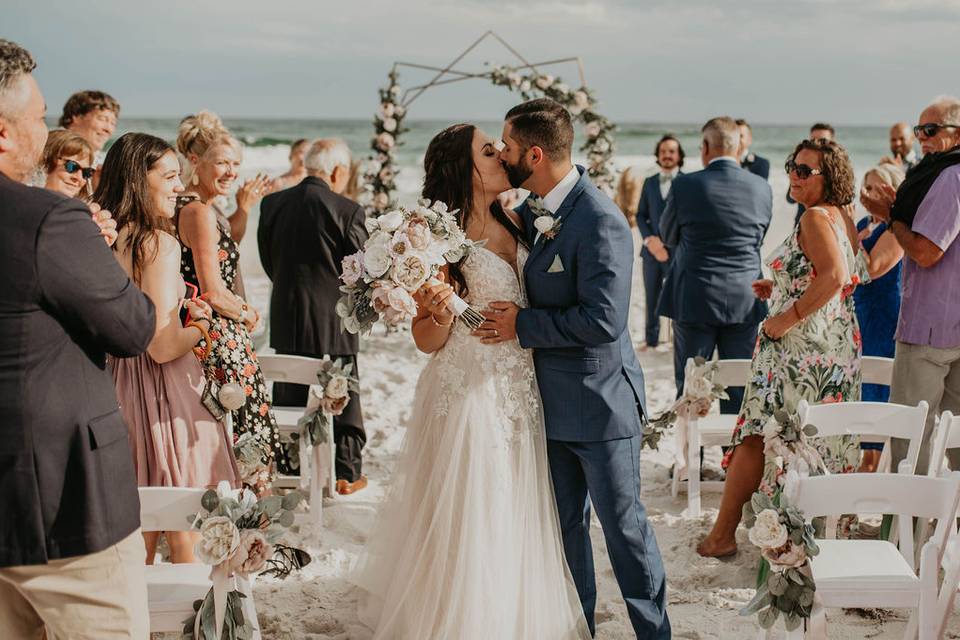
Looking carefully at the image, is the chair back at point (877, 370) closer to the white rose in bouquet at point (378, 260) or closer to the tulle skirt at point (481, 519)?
the tulle skirt at point (481, 519)

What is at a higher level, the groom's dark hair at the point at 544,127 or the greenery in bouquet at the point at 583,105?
the greenery in bouquet at the point at 583,105

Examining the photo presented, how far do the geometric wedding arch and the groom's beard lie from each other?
5.12m

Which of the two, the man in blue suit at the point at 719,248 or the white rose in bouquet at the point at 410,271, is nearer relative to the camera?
the white rose in bouquet at the point at 410,271

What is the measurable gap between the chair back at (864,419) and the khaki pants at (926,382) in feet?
2.32

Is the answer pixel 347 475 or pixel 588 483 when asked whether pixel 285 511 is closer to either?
pixel 588 483

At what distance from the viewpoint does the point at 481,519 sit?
3.00 metres

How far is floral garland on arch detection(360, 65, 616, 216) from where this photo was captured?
26.4 ft

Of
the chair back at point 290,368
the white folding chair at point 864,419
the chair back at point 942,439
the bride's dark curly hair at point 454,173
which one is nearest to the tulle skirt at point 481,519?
the bride's dark curly hair at point 454,173

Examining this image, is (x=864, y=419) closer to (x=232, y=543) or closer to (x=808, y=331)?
(x=808, y=331)

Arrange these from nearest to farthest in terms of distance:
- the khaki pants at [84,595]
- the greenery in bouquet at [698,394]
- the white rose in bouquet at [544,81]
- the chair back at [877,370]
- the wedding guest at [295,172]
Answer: the khaki pants at [84,595], the chair back at [877,370], the greenery in bouquet at [698,394], the wedding guest at [295,172], the white rose in bouquet at [544,81]

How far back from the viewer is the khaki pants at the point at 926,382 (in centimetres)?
390

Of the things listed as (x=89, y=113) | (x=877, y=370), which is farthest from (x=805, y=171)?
(x=89, y=113)

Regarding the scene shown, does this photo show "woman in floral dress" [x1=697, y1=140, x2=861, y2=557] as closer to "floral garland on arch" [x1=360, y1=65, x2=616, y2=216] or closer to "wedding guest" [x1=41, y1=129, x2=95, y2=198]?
"wedding guest" [x1=41, y1=129, x2=95, y2=198]

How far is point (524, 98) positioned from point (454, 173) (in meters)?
5.23
